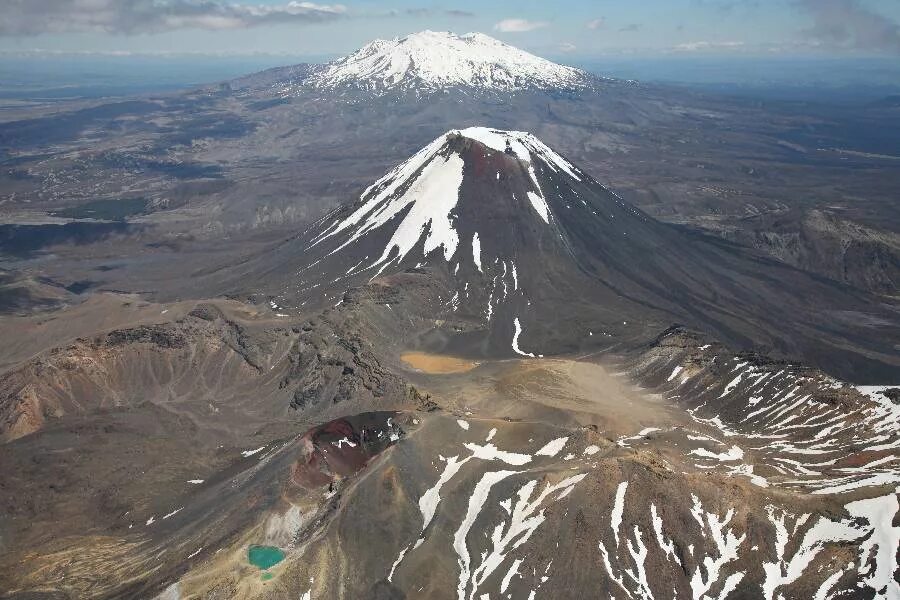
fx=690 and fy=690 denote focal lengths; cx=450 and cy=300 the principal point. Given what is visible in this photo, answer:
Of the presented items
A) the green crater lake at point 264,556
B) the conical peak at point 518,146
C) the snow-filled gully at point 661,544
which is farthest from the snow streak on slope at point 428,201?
the green crater lake at point 264,556

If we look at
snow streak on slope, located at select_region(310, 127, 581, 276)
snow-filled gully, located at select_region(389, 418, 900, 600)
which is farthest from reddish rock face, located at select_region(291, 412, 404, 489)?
snow streak on slope, located at select_region(310, 127, 581, 276)

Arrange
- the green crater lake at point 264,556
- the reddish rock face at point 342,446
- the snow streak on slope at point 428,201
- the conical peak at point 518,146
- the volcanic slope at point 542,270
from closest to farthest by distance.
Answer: the green crater lake at point 264,556, the reddish rock face at point 342,446, the volcanic slope at point 542,270, the snow streak on slope at point 428,201, the conical peak at point 518,146

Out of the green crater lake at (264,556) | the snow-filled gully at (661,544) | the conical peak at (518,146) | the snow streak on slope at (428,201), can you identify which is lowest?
the green crater lake at (264,556)

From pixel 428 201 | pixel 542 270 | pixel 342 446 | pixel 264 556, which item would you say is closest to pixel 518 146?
pixel 428 201

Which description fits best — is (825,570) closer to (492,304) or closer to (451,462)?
(451,462)

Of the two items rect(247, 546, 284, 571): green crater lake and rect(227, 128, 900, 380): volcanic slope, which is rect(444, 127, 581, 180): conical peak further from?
rect(247, 546, 284, 571): green crater lake

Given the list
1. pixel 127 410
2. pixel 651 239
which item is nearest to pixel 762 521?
pixel 127 410

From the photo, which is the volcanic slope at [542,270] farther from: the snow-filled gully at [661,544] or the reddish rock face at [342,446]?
the snow-filled gully at [661,544]
